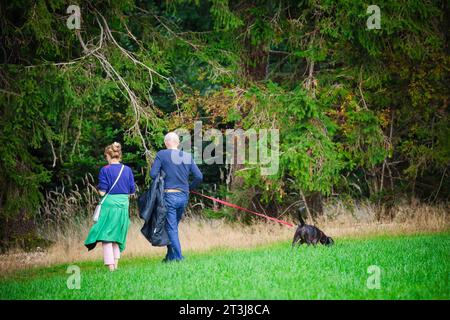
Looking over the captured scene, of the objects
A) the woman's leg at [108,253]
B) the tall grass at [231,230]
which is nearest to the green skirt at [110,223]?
the woman's leg at [108,253]

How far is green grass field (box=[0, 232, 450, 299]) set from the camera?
28.4ft

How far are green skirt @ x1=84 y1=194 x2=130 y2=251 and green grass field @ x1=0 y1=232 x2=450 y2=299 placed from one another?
51 cm

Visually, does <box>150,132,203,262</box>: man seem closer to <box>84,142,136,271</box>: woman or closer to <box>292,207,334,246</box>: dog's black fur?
<box>84,142,136,271</box>: woman

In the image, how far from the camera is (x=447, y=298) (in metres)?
8.32

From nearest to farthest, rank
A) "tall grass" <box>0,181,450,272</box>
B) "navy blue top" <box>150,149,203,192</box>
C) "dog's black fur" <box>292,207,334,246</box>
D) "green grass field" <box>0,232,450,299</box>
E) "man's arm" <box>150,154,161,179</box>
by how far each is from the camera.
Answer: "green grass field" <box>0,232,450,299</box> → "man's arm" <box>150,154,161,179</box> → "navy blue top" <box>150,149,203,192</box> → "dog's black fur" <box>292,207,334,246</box> → "tall grass" <box>0,181,450,272</box>

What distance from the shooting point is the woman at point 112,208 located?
1105 centimetres

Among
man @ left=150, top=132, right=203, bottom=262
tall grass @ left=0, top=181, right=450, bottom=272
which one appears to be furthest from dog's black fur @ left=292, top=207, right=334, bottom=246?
man @ left=150, top=132, right=203, bottom=262

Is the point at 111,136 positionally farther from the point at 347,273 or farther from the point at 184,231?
the point at 347,273

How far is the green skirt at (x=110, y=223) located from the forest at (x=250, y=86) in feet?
11.2

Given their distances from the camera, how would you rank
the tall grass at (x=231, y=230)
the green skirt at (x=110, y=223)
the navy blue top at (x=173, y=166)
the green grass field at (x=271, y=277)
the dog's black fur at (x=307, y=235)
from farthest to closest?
the tall grass at (x=231, y=230), the dog's black fur at (x=307, y=235), the navy blue top at (x=173, y=166), the green skirt at (x=110, y=223), the green grass field at (x=271, y=277)

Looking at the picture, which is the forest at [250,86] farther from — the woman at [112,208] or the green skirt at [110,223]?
the green skirt at [110,223]

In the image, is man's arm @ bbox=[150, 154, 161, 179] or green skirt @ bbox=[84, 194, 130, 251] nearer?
green skirt @ bbox=[84, 194, 130, 251]
